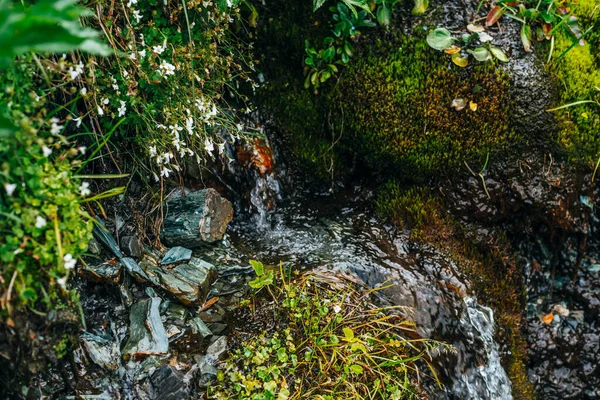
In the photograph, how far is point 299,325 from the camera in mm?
2930

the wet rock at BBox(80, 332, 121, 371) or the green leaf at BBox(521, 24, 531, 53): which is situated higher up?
Answer: the green leaf at BBox(521, 24, 531, 53)

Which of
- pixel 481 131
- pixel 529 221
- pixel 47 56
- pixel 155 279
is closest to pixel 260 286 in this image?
pixel 155 279

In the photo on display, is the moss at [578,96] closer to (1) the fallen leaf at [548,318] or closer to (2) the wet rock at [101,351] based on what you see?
(1) the fallen leaf at [548,318]

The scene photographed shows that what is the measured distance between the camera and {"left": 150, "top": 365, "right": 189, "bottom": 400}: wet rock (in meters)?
2.56

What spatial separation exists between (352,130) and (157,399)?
2316mm

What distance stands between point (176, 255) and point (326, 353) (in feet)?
3.83

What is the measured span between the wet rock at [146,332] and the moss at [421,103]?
2.01 metres

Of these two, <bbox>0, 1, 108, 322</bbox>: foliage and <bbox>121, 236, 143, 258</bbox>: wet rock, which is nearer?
<bbox>0, 1, 108, 322</bbox>: foliage

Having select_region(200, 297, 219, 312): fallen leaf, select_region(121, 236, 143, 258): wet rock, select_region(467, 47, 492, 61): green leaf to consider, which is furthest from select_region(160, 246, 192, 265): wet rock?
select_region(467, 47, 492, 61): green leaf

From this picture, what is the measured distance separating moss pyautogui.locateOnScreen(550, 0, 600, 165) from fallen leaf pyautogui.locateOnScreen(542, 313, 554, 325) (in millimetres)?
1341

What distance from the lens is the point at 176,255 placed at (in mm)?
3182

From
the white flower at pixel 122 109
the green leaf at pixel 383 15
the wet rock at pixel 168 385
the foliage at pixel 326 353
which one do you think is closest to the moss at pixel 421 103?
the green leaf at pixel 383 15

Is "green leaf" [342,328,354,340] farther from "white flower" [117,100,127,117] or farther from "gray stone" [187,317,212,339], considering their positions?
"white flower" [117,100,127,117]

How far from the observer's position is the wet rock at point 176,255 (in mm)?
3136
